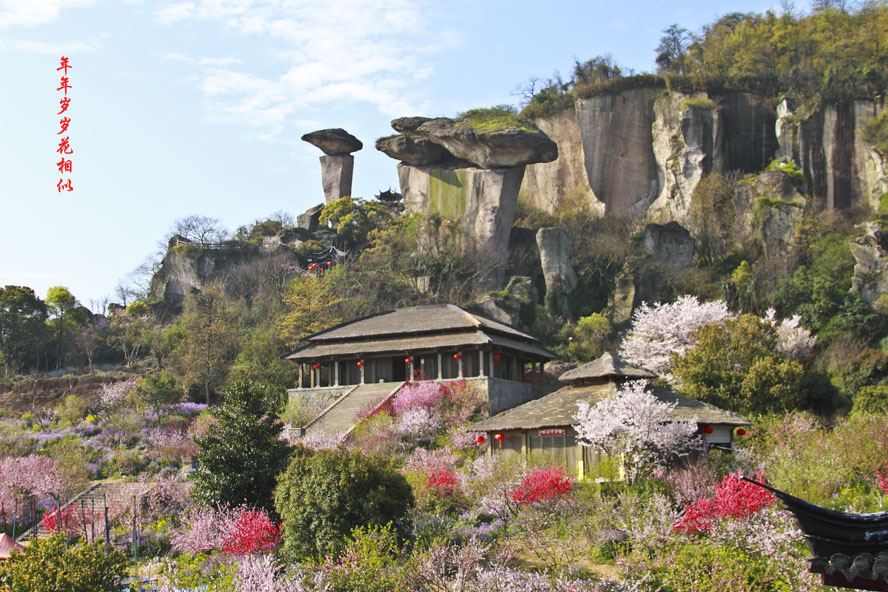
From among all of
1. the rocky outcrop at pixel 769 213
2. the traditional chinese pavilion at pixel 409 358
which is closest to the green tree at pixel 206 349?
the traditional chinese pavilion at pixel 409 358

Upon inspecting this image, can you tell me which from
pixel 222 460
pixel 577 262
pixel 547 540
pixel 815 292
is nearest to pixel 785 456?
pixel 547 540

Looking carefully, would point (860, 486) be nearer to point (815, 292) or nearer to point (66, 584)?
point (66, 584)

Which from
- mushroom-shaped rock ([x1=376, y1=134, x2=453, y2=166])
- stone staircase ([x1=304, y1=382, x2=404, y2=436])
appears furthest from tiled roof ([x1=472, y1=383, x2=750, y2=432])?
mushroom-shaped rock ([x1=376, y1=134, x2=453, y2=166])

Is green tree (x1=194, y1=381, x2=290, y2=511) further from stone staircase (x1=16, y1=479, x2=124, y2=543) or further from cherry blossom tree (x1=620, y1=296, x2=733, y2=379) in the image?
cherry blossom tree (x1=620, y1=296, x2=733, y2=379)

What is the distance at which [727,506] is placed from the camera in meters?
17.8

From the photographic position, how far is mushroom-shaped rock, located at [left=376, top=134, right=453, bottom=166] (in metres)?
55.8

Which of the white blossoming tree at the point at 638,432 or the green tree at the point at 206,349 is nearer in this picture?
→ the white blossoming tree at the point at 638,432

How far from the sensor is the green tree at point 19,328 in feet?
164

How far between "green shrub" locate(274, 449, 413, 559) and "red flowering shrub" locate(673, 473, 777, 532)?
6027 mm

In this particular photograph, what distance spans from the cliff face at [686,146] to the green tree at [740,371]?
93.0 feet

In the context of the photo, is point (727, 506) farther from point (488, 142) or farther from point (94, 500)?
point (488, 142)

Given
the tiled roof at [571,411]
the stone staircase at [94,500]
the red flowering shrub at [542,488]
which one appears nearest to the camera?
the red flowering shrub at [542,488]

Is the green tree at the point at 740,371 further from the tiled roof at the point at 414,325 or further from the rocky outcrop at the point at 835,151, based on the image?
the rocky outcrop at the point at 835,151

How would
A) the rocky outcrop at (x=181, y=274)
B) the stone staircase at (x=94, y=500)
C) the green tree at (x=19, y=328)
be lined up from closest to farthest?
the stone staircase at (x=94, y=500) < the green tree at (x=19, y=328) < the rocky outcrop at (x=181, y=274)
